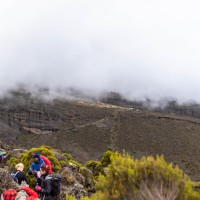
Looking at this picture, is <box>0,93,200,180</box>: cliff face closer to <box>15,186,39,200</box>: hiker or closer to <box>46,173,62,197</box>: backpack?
<box>46,173,62,197</box>: backpack

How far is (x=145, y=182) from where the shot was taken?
751 centimetres

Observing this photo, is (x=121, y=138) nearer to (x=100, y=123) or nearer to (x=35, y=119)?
(x=100, y=123)

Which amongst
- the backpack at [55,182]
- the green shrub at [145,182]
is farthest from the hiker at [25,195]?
the green shrub at [145,182]

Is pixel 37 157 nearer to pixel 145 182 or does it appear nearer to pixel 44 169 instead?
pixel 44 169

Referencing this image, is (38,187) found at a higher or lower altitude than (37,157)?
lower

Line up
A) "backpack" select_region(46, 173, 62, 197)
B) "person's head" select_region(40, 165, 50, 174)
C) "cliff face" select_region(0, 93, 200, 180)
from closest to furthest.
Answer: "backpack" select_region(46, 173, 62, 197), "person's head" select_region(40, 165, 50, 174), "cliff face" select_region(0, 93, 200, 180)

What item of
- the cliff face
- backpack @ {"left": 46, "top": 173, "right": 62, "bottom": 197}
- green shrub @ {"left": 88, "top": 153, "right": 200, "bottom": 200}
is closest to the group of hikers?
backpack @ {"left": 46, "top": 173, "right": 62, "bottom": 197}

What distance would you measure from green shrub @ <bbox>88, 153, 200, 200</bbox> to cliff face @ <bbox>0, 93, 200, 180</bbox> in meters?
70.3

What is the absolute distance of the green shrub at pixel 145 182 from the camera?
7.39 meters

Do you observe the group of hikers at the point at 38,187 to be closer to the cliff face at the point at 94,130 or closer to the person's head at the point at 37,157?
the person's head at the point at 37,157

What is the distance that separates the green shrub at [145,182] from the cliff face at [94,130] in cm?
7033

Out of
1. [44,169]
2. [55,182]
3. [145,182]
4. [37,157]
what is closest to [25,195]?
[55,182]

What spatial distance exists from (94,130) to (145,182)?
4293 inches

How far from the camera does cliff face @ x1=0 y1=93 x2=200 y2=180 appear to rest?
323 feet
